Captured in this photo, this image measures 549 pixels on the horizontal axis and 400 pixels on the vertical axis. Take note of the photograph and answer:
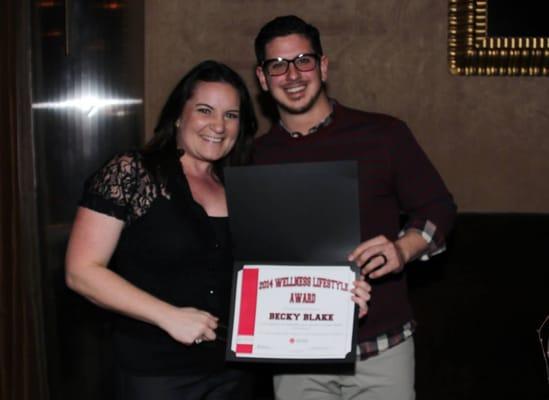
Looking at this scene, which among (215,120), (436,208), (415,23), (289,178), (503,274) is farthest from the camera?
(415,23)

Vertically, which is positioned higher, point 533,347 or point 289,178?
point 289,178

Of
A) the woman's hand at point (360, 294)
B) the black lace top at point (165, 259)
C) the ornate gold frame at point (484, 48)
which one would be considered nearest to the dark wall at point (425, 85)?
the ornate gold frame at point (484, 48)

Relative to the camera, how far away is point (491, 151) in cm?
328

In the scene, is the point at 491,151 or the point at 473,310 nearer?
the point at 473,310

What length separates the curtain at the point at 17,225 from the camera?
195 centimetres

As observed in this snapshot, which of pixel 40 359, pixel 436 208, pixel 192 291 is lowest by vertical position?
pixel 40 359

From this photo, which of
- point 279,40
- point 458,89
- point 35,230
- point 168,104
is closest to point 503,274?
point 458,89

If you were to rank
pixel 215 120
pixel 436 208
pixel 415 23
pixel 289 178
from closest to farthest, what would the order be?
1. pixel 289 178
2. pixel 215 120
3. pixel 436 208
4. pixel 415 23

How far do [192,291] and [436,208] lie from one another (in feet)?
2.39

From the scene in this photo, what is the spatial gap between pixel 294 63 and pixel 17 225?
0.87 meters

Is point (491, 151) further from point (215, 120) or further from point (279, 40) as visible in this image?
point (215, 120)

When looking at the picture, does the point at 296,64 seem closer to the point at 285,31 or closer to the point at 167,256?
the point at 285,31

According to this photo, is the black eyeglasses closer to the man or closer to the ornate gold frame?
the man

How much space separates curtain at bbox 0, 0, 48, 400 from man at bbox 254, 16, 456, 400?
0.65 meters
